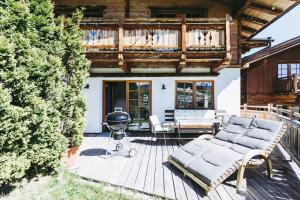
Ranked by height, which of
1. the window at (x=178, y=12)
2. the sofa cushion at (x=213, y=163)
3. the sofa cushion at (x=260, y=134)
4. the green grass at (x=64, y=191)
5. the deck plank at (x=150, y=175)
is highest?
the window at (x=178, y=12)

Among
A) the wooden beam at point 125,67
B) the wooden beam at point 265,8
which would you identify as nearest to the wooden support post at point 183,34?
the wooden beam at point 125,67

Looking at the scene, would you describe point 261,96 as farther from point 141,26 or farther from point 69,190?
point 69,190

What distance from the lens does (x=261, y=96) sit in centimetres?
1499

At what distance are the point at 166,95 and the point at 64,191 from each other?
6570 mm

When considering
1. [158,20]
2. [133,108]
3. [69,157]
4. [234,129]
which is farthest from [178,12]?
[69,157]

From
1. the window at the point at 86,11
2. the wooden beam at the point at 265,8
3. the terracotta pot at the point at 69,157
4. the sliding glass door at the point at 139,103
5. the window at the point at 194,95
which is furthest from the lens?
the window at the point at 86,11

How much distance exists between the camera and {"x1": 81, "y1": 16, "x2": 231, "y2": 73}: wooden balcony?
7.43m

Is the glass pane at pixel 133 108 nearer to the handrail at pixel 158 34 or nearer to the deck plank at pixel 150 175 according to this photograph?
the handrail at pixel 158 34

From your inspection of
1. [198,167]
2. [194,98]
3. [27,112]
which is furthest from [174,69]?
[27,112]

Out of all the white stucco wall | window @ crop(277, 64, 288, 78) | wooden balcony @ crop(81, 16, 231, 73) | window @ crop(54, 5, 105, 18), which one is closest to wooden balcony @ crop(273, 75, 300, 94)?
window @ crop(277, 64, 288, 78)

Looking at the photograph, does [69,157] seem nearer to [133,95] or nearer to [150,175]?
[150,175]

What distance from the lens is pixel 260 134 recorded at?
14.8 feet

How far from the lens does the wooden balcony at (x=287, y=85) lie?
12735mm

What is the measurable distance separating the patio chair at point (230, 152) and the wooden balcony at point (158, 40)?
3.10 metres
